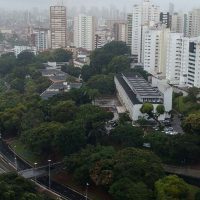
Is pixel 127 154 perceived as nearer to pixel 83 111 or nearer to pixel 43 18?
pixel 83 111

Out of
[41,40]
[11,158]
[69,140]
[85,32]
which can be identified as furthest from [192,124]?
[41,40]

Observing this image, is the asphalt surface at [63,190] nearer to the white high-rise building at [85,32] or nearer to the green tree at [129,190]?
the green tree at [129,190]

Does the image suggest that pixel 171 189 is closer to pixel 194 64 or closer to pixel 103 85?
pixel 194 64

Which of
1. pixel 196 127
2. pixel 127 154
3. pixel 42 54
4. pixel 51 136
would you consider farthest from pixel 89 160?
pixel 42 54

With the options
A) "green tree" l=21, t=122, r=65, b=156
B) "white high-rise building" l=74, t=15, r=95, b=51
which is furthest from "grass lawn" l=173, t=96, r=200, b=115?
"white high-rise building" l=74, t=15, r=95, b=51

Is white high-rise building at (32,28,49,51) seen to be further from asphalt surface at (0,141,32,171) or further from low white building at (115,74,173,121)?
asphalt surface at (0,141,32,171)
